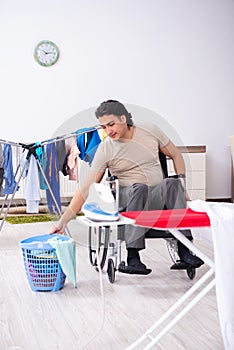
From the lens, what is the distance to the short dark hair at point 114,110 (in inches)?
82.7

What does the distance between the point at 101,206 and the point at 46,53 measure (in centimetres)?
449

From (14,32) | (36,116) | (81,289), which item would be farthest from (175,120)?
(81,289)

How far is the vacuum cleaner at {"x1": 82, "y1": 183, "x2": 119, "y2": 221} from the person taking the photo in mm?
1854

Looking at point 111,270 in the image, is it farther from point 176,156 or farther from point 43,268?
point 176,156

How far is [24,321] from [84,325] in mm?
283

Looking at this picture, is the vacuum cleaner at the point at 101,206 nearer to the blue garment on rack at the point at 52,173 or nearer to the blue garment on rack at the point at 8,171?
the blue garment on rack at the point at 52,173

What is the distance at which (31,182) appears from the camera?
4020 mm

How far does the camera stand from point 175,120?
21.2ft

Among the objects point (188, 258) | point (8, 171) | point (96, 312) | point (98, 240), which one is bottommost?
point (96, 312)

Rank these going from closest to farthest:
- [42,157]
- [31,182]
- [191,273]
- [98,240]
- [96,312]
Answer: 1. [98,240]
2. [96,312]
3. [191,273]
4. [42,157]
5. [31,182]

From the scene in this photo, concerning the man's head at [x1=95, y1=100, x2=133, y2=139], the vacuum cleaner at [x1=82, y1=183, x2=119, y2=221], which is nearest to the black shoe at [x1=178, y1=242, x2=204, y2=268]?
the man's head at [x1=95, y1=100, x2=133, y2=139]

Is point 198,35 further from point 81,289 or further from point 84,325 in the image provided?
point 84,325

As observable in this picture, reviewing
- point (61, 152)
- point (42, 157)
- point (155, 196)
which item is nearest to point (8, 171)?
point (42, 157)

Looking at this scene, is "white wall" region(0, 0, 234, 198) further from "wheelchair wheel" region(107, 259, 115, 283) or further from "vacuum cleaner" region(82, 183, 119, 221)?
"vacuum cleaner" region(82, 183, 119, 221)
